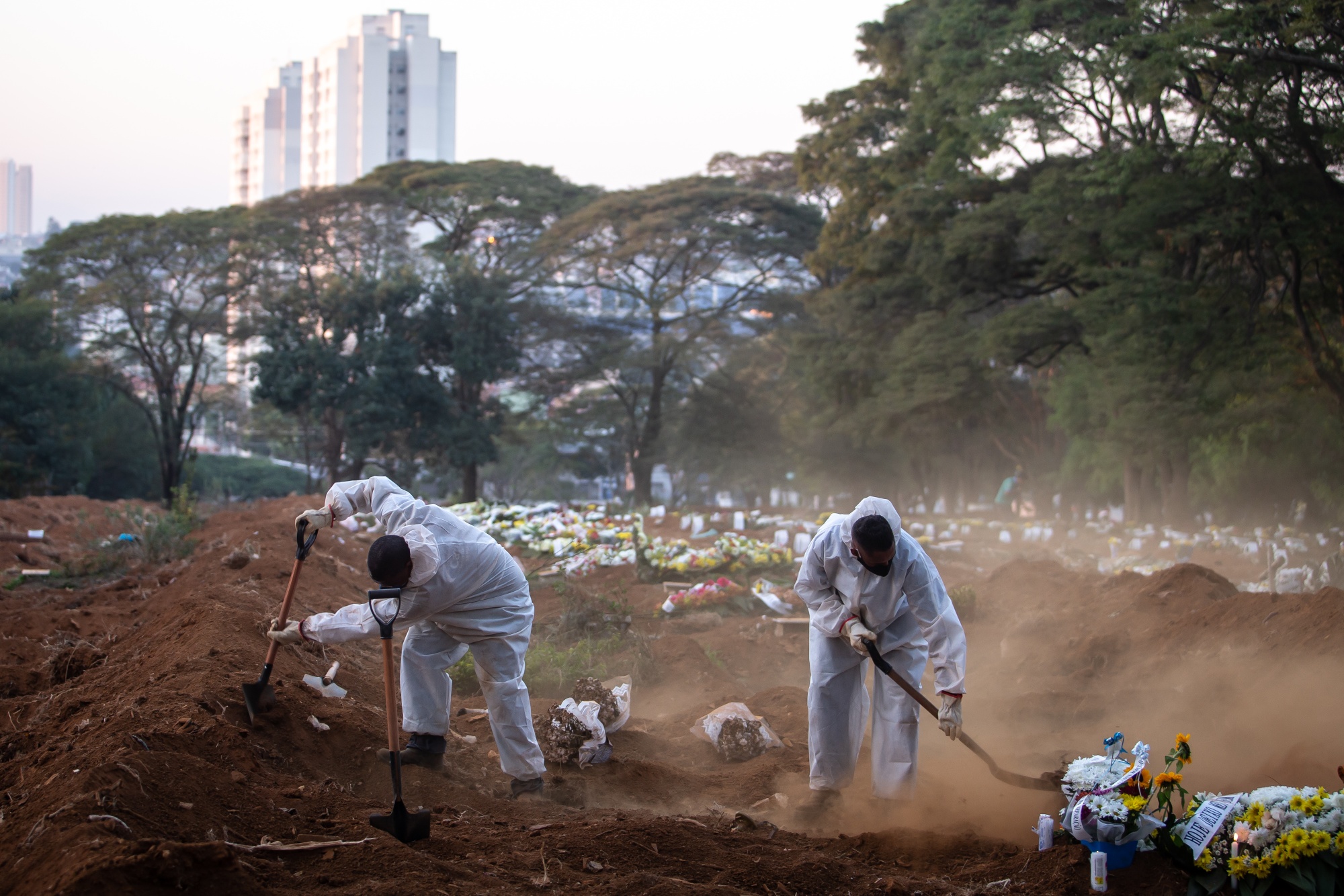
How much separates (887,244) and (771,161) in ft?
27.2

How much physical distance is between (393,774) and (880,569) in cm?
194

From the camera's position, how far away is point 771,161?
24859mm

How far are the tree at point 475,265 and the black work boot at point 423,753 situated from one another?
16.5m

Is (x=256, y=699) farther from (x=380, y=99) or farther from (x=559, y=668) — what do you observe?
(x=380, y=99)

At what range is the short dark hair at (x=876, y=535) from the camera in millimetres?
3895

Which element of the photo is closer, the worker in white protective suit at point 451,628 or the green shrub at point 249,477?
the worker in white protective suit at point 451,628

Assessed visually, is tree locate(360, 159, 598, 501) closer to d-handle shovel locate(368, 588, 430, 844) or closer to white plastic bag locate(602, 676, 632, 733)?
white plastic bag locate(602, 676, 632, 733)

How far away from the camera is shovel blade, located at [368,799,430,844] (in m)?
3.20

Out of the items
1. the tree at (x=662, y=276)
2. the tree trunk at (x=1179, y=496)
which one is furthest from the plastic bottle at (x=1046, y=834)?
the tree at (x=662, y=276)

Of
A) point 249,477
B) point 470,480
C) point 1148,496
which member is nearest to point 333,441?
point 470,480

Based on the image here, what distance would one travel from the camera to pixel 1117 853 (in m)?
3.03

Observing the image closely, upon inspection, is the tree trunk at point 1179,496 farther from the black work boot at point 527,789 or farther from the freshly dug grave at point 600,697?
the black work boot at point 527,789

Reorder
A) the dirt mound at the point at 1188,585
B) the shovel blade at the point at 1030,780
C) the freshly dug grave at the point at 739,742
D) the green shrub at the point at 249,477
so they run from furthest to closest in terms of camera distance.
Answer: the green shrub at the point at 249,477
the dirt mound at the point at 1188,585
the freshly dug grave at the point at 739,742
the shovel blade at the point at 1030,780

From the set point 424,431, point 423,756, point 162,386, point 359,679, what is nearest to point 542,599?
point 359,679
